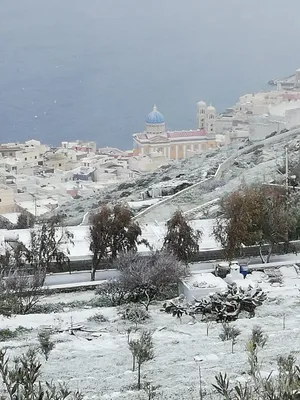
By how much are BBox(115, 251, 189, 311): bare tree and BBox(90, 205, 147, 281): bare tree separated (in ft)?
Result: 3.74

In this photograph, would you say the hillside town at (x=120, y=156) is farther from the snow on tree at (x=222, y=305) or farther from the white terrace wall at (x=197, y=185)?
the snow on tree at (x=222, y=305)

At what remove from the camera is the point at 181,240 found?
1254cm

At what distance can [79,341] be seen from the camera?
829 cm

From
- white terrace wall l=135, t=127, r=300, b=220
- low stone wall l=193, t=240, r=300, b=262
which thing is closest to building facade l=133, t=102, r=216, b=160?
white terrace wall l=135, t=127, r=300, b=220

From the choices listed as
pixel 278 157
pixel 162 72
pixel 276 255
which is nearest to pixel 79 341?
pixel 276 255

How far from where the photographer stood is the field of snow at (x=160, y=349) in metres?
6.54

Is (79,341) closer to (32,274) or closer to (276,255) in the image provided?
(32,274)

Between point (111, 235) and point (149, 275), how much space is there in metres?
2.17

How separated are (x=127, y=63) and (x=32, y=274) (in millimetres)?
139636

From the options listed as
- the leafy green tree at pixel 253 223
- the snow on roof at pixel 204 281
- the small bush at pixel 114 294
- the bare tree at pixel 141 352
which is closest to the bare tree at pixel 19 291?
the small bush at pixel 114 294

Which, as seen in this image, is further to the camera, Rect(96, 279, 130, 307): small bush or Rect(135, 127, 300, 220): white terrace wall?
Rect(135, 127, 300, 220): white terrace wall

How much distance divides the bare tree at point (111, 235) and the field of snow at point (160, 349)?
2453mm

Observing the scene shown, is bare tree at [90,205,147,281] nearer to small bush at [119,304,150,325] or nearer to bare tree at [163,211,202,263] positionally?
bare tree at [163,211,202,263]

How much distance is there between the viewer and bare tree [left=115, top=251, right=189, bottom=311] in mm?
10328
